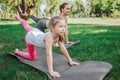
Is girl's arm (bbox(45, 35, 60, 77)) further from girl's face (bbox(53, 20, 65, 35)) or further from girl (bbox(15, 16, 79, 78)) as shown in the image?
girl's face (bbox(53, 20, 65, 35))

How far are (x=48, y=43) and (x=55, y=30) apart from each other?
0.86ft

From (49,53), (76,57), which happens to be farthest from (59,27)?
(76,57)

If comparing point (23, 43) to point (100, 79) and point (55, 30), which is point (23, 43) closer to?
point (55, 30)

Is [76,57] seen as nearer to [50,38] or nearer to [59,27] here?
[50,38]

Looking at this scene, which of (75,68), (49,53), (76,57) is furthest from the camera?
(76,57)

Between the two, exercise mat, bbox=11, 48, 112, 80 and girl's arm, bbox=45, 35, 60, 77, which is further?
girl's arm, bbox=45, 35, 60, 77

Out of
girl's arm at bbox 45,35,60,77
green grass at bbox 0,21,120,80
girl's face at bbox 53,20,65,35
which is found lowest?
green grass at bbox 0,21,120,80

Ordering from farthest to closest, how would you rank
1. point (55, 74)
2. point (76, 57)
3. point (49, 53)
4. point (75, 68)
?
1. point (76, 57)
2. point (75, 68)
3. point (49, 53)
4. point (55, 74)

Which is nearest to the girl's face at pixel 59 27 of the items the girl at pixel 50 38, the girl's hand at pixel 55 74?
the girl at pixel 50 38

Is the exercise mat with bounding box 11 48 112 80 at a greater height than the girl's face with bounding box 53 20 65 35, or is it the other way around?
the girl's face with bounding box 53 20 65 35

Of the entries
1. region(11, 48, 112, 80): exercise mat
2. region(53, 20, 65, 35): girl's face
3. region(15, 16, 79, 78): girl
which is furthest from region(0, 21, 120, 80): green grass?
region(53, 20, 65, 35): girl's face

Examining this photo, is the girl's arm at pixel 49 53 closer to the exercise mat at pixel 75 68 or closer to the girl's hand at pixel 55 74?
the girl's hand at pixel 55 74

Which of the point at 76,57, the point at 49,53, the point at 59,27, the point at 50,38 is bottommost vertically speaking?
the point at 76,57

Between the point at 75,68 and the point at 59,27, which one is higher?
the point at 59,27
